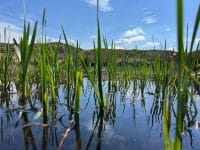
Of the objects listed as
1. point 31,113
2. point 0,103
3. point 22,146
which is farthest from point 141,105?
point 22,146

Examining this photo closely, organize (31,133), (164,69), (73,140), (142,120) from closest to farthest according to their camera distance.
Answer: (73,140) → (31,133) → (142,120) → (164,69)

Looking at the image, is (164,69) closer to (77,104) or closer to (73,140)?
(77,104)

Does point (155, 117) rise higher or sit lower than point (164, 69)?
lower

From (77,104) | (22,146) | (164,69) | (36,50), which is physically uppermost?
(36,50)

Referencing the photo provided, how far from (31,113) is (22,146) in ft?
3.59

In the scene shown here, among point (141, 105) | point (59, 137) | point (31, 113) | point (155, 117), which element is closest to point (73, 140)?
point (59, 137)

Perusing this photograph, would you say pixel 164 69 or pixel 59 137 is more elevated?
pixel 164 69

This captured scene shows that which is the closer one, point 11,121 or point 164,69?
point 11,121

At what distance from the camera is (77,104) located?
271 centimetres

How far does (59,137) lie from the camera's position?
2322mm

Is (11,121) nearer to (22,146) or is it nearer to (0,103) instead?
(22,146)

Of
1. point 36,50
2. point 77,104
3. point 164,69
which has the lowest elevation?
point 77,104

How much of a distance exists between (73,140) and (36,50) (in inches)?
97.1

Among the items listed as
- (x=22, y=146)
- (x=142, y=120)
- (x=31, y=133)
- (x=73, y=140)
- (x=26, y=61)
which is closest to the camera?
(x=22, y=146)
